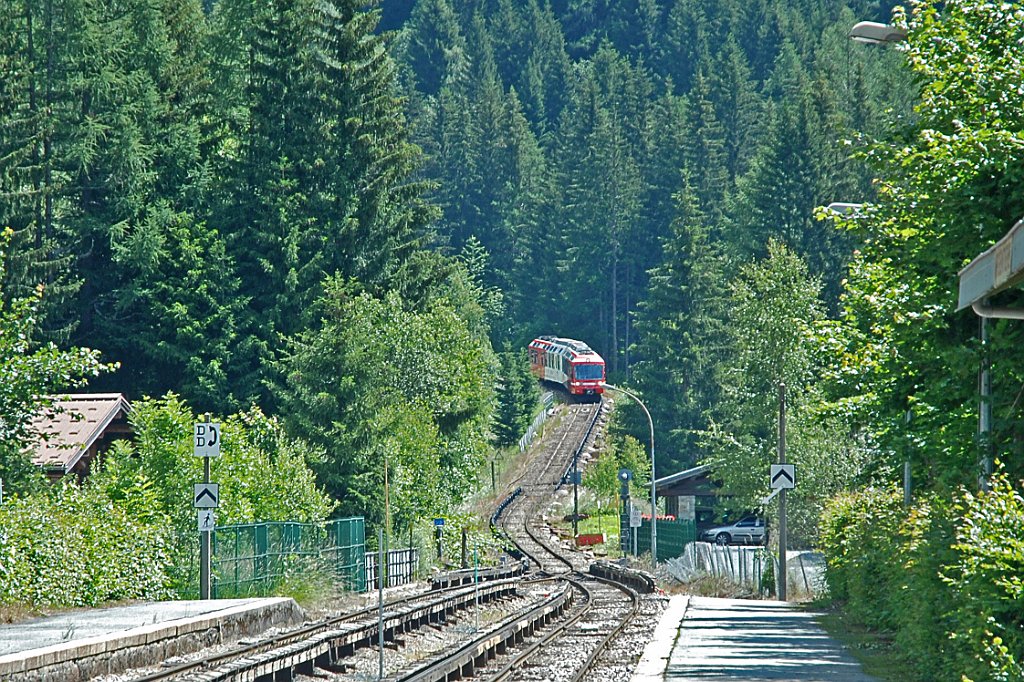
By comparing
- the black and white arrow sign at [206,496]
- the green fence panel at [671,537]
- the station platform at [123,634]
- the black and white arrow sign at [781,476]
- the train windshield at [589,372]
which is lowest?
the station platform at [123,634]

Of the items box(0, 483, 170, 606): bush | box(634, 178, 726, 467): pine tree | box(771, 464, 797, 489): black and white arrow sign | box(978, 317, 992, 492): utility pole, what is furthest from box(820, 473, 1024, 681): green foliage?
box(634, 178, 726, 467): pine tree

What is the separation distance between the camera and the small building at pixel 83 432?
43.7 meters

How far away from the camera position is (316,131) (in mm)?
70688

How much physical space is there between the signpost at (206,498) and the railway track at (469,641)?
299 centimetres

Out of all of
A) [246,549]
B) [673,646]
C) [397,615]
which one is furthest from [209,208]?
[673,646]

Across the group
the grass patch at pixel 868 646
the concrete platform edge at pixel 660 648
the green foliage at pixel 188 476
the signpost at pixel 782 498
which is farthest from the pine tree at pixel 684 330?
the grass patch at pixel 868 646

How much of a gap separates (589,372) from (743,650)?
9733 centimetres

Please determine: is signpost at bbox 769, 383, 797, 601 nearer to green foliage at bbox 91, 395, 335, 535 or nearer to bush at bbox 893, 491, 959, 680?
green foliage at bbox 91, 395, 335, 535

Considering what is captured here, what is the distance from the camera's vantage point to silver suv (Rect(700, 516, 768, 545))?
73812mm

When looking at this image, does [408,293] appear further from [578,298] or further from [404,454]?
[578,298]

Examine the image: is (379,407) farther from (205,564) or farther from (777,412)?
(205,564)

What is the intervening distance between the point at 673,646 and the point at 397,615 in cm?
660

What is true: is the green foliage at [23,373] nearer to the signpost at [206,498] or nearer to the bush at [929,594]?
the signpost at [206,498]

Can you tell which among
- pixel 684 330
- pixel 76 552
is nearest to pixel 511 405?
pixel 684 330
